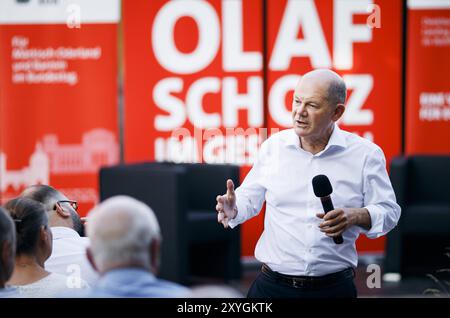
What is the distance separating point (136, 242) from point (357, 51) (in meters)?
4.59

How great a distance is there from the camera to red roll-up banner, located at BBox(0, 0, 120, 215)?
5781 mm

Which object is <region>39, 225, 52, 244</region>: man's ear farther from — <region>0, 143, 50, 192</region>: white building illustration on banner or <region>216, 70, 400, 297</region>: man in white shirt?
<region>0, 143, 50, 192</region>: white building illustration on banner

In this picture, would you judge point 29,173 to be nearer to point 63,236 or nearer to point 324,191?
point 63,236

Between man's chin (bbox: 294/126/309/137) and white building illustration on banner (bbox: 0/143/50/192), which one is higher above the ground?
man's chin (bbox: 294/126/309/137)

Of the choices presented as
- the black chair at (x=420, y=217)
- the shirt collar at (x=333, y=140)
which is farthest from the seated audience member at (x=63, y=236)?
the black chair at (x=420, y=217)

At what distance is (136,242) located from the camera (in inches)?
68.6

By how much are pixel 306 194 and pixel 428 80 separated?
12.2 feet

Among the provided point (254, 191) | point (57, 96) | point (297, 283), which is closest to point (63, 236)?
point (254, 191)

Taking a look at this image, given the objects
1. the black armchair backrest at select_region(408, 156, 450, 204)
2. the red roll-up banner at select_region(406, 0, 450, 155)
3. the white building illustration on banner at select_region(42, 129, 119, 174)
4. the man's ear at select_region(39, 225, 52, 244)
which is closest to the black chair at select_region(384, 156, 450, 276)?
the black armchair backrest at select_region(408, 156, 450, 204)

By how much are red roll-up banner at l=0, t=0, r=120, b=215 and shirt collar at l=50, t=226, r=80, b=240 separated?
3.26 m

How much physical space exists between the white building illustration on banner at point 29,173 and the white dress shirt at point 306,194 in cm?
353

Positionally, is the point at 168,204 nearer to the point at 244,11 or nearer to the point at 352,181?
the point at 244,11

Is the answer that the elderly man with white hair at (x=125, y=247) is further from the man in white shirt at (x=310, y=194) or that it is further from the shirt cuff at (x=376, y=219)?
the shirt cuff at (x=376, y=219)
